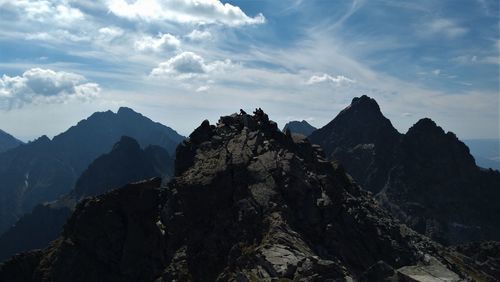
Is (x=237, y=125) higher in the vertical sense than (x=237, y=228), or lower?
higher

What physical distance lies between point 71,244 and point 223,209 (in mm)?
40891

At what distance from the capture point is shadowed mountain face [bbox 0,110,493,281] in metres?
80.7

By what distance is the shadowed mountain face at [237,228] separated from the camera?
3177 inches

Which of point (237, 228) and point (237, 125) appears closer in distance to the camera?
point (237, 228)

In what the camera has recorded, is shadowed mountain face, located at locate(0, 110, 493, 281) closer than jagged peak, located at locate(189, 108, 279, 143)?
Yes

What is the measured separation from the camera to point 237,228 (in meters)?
88.6

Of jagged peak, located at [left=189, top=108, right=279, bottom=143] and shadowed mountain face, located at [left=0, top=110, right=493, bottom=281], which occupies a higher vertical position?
jagged peak, located at [left=189, top=108, right=279, bottom=143]

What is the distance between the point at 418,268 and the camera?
85.9m

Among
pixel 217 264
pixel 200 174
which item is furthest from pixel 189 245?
pixel 200 174

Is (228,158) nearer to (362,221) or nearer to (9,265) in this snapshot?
(362,221)

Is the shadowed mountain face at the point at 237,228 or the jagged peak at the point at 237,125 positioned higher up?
the jagged peak at the point at 237,125

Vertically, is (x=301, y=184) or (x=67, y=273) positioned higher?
(x=301, y=184)

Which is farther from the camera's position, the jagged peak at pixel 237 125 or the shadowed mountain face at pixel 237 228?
the jagged peak at pixel 237 125

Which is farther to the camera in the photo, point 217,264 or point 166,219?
point 166,219
